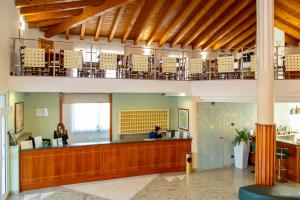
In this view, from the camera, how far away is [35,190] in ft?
24.0

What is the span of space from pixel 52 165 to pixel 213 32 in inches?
326

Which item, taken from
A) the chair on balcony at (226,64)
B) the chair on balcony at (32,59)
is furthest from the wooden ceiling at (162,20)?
the chair on balcony at (226,64)

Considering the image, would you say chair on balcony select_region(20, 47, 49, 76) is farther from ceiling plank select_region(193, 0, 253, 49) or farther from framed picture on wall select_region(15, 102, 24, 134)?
ceiling plank select_region(193, 0, 253, 49)

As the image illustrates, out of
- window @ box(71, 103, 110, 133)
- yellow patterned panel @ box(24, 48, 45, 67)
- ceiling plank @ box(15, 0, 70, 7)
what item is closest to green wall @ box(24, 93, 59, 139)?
window @ box(71, 103, 110, 133)

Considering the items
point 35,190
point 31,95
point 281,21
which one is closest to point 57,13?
point 31,95

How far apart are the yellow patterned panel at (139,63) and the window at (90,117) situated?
115 inches

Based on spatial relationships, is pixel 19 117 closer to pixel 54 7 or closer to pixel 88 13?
pixel 54 7

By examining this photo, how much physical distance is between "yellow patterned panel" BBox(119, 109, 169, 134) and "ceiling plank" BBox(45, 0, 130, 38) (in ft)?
12.1

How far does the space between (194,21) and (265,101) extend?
17.2 feet

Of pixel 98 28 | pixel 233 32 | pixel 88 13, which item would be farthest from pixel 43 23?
pixel 233 32

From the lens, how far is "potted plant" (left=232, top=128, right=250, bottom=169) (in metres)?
9.45

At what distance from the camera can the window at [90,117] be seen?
10273 millimetres

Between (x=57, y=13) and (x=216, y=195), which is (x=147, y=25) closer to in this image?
(x=57, y=13)

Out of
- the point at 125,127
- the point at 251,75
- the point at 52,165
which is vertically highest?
the point at 251,75
